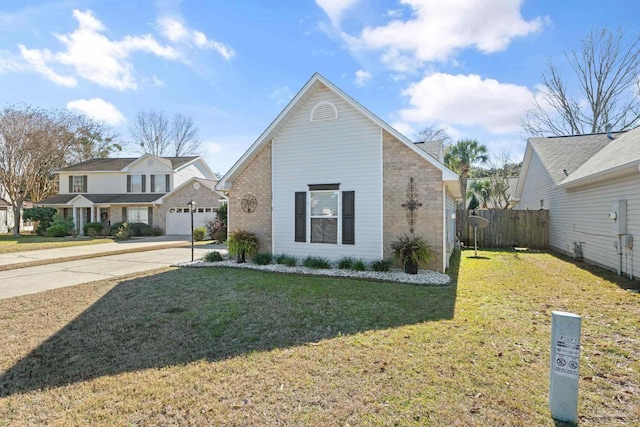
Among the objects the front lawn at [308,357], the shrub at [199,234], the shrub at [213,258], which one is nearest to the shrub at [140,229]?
the shrub at [199,234]

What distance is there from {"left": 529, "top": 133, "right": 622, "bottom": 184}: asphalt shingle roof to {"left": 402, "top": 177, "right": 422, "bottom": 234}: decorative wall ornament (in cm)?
825

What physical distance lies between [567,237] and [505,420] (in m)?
13.6

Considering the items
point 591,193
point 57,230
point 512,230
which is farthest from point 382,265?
point 57,230

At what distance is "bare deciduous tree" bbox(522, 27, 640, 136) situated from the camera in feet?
71.8

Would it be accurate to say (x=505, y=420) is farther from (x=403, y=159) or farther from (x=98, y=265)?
(x=98, y=265)

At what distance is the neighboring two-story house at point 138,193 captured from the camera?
2498 centimetres

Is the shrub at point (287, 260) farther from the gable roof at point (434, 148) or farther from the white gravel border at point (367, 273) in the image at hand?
the gable roof at point (434, 148)

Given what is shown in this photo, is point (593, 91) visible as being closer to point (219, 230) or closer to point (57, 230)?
point (219, 230)

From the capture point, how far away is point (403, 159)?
31.1ft

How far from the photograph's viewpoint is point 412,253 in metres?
8.89

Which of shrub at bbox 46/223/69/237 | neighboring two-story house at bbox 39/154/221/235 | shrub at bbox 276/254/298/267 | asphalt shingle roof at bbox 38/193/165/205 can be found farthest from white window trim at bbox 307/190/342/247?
shrub at bbox 46/223/69/237

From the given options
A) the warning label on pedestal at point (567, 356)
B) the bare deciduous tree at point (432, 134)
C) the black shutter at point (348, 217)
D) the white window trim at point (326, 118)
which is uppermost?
the bare deciduous tree at point (432, 134)

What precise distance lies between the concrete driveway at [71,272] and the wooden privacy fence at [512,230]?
14335 mm

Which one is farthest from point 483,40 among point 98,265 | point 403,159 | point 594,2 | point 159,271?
point 98,265
